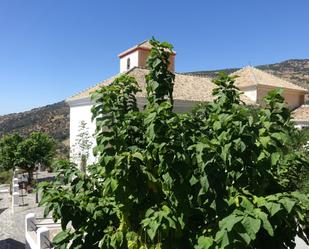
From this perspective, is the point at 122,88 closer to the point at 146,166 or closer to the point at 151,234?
the point at 146,166

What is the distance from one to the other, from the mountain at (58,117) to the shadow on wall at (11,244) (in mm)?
30670

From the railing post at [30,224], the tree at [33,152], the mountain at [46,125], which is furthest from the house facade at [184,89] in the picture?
the mountain at [46,125]

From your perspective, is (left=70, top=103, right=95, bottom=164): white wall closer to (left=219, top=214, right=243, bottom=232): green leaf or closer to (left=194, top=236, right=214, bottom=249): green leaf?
(left=194, top=236, right=214, bottom=249): green leaf

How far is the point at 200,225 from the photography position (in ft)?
13.1

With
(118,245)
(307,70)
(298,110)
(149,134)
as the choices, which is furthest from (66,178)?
(307,70)

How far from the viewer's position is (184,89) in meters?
26.8

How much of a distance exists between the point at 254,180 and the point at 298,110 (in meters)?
27.8

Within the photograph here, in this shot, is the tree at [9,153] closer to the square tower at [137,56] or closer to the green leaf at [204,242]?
the square tower at [137,56]

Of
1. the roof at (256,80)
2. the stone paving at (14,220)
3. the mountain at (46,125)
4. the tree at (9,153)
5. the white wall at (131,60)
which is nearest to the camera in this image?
the stone paving at (14,220)

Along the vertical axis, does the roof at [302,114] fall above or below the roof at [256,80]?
below

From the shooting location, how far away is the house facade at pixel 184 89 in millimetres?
25250

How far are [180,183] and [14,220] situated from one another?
15.9 m

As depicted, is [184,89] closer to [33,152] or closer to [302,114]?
[302,114]

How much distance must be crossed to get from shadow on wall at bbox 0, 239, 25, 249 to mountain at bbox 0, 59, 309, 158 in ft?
101
